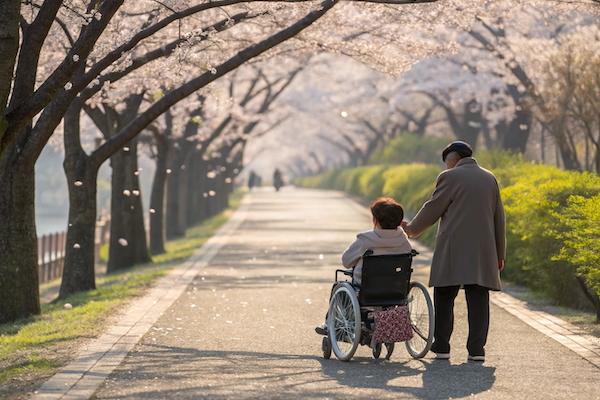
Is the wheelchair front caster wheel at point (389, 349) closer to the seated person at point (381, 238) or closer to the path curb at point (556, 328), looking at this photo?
the seated person at point (381, 238)

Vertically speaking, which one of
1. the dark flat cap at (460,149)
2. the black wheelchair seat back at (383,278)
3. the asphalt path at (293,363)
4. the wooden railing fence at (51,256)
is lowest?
the wooden railing fence at (51,256)

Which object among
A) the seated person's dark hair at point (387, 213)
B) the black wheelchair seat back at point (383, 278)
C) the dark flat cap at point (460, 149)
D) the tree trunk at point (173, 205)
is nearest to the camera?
→ the black wheelchair seat back at point (383, 278)

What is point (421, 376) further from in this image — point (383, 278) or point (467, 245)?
point (467, 245)

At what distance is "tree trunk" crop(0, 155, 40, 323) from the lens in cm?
1336

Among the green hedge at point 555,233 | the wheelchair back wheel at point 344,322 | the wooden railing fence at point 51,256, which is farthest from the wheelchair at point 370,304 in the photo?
the wooden railing fence at point 51,256

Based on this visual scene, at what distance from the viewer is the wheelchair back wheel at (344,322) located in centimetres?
927

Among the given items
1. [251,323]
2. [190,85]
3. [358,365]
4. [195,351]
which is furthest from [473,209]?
[190,85]

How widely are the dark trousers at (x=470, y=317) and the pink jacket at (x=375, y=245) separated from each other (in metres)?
0.47

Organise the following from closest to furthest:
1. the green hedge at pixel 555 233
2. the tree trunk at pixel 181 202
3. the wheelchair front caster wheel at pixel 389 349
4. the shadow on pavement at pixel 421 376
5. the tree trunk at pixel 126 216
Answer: the shadow on pavement at pixel 421 376 → the wheelchair front caster wheel at pixel 389 349 → the green hedge at pixel 555 233 → the tree trunk at pixel 126 216 → the tree trunk at pixel 181 202

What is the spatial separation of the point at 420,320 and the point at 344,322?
2.24ft

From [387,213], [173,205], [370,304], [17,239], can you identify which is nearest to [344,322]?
[370,304]

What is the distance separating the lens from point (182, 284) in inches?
653

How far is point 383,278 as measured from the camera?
30.9ft

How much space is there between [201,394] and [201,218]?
3437 cm
